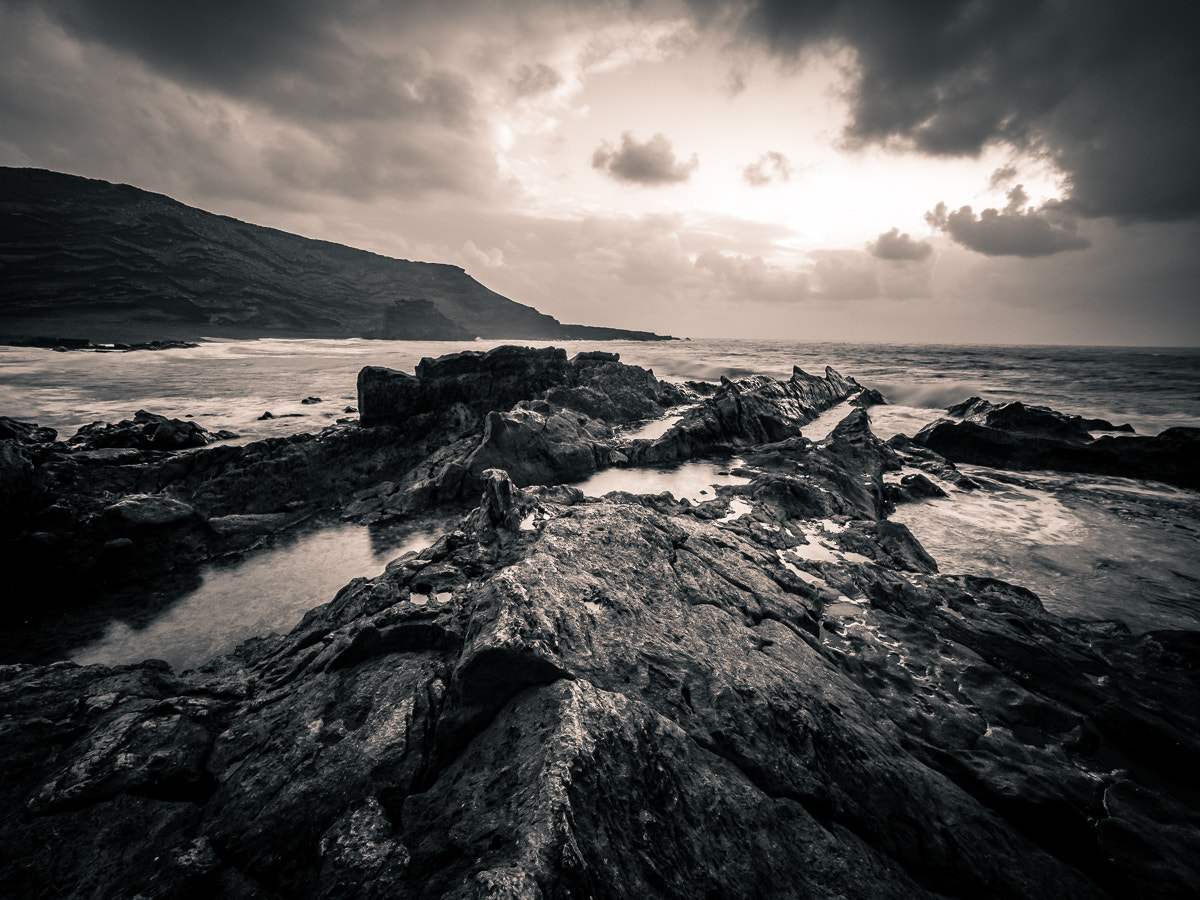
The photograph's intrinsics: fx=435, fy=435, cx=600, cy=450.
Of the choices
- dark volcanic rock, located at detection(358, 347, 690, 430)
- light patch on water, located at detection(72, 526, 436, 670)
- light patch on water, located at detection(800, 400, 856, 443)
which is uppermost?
dark volcanic rock, located at detection(358, 347, 690, 430)

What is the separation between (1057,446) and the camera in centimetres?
1102

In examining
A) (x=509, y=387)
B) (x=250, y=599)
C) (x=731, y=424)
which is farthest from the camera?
(x=509, y=387)

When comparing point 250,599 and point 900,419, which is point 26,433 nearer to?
point 250,599

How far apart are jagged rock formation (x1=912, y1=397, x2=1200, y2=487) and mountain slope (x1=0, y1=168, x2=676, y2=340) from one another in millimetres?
Result: 83834

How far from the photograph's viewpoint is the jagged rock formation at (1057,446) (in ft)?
33.2

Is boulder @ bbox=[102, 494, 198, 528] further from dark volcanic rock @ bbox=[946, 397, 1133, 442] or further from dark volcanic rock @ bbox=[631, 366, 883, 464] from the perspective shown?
dark volcanic rock @ bbox=[946, 397, 1133, 442]

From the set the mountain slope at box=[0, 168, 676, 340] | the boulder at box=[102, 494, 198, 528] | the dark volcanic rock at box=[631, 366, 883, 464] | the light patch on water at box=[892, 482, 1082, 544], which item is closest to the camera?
the boulder at box=[102, 494, 198, 528]

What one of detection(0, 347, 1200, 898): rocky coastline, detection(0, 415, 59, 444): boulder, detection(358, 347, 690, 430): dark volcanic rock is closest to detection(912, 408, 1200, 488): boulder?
detection(0, 347, 1200, 898): rocky coastline

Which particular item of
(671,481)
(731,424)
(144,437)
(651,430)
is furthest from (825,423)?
(144,437)

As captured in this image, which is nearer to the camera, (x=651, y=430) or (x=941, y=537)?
(x=941, y=537)

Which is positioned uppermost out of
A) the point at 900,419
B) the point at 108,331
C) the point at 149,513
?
the point at 108,331

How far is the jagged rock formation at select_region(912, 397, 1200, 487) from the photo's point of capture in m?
10.1

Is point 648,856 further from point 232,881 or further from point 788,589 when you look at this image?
point 788,589

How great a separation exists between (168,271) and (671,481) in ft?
298
